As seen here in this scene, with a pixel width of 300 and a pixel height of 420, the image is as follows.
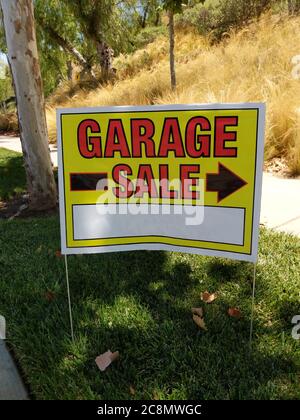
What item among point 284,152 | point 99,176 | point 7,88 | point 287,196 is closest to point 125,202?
point 99,176

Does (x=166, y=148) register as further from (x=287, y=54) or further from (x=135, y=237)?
(x=287, y=54)

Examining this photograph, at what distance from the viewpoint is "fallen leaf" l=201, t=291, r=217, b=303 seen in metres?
2.67

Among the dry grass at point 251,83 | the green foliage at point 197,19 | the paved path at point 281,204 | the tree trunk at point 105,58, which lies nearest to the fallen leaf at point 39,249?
the paved path at point 281,204

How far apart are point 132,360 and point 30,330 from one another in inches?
28.3

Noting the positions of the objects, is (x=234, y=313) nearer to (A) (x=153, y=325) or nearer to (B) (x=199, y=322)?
(B) (x=199, y=322)

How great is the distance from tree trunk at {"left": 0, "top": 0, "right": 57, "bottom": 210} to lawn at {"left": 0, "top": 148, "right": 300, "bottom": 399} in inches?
56.6

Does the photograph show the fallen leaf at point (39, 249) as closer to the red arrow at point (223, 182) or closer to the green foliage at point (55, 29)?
the red arrow at point (223, 182)

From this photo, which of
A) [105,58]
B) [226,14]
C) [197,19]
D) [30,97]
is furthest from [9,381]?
[197,19]

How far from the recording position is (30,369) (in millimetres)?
2191

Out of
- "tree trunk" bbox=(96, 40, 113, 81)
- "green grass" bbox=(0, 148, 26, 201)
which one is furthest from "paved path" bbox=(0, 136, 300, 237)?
"tree trunk" bbox=(96, 40, 113, 81)

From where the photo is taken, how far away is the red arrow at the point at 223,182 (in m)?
2.13

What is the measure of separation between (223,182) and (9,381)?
1585 millimetres

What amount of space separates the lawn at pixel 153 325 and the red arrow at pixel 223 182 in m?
0.84

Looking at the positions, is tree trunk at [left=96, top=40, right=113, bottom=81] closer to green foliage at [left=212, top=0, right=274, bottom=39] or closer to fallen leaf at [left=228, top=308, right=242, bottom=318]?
green foliage at [left=212, top=0, right=274, bottom=39]
